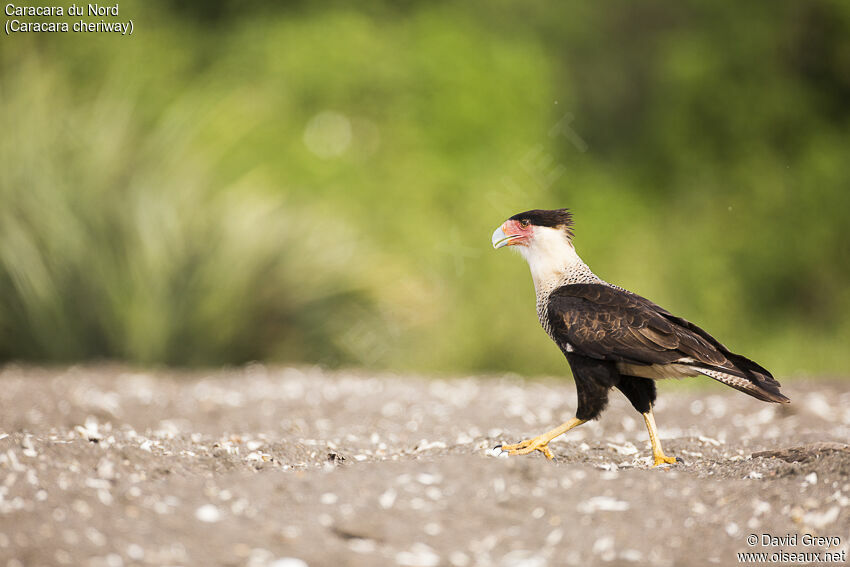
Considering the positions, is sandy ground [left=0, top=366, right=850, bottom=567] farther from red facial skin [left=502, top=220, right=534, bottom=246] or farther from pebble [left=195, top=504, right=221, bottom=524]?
red facial skin [left=502, top=220, right=534, bottom=246]

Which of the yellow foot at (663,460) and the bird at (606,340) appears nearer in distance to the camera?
the bird at (606,340)

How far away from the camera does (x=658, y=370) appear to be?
3.71 metres

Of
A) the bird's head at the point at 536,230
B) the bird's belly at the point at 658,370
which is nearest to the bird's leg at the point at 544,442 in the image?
the bird's belly at the point at 658,370

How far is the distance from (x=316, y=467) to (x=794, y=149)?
47.1 feet

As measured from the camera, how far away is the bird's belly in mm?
3674

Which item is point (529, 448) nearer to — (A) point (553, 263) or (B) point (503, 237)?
(A) point (553, 263)

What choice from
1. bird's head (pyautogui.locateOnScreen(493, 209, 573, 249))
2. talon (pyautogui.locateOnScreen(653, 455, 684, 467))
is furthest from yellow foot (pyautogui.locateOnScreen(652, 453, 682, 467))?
bird's head (pyautogui.locateOnScreen(493, 209, 573, 249))

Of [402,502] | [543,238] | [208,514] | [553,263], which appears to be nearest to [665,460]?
[553,263]

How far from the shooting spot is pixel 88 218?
332 inches

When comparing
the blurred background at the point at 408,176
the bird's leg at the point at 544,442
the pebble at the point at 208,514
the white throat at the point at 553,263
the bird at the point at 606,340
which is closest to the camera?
the pebble at the point at 208,514

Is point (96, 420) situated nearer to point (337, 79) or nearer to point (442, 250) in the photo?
point (442, 250)

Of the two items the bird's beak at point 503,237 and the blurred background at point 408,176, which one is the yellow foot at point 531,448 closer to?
the bird's beak at point 503,237

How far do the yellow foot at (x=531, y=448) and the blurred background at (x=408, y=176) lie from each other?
5.01 meters

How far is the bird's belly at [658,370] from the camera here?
367cm
